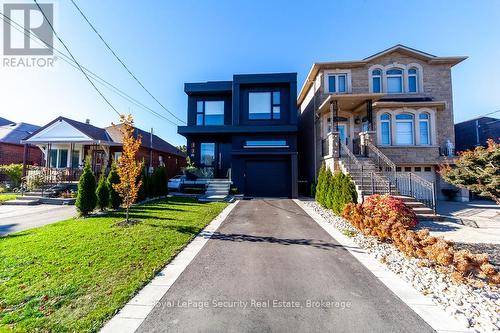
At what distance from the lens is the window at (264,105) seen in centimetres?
1598

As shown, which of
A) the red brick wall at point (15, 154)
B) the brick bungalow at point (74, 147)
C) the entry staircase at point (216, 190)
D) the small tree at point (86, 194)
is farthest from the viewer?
the red brick wall at point (15, 154)

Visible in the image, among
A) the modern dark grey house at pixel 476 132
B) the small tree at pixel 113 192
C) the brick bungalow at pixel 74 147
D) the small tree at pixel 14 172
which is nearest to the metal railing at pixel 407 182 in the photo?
the modern dark grey house at pixel 476 132

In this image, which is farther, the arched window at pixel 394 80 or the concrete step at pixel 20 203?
the arched window at pixel 394 80

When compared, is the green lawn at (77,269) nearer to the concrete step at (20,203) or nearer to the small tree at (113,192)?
the small tree at (113,192)

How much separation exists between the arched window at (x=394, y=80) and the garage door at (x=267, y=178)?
8.50 meters

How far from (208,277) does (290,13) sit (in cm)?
1247

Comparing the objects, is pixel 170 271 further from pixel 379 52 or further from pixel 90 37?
pixel 379 52

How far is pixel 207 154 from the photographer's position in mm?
17781

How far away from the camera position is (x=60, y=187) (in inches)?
519

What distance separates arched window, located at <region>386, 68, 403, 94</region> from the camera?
14102 millimetres

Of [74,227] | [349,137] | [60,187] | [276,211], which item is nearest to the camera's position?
[74,227]

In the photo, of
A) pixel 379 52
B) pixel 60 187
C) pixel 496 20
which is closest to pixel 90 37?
pixel 60 187

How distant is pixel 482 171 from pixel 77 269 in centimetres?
1116

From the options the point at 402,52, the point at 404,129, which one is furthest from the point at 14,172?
the point at 402,52
